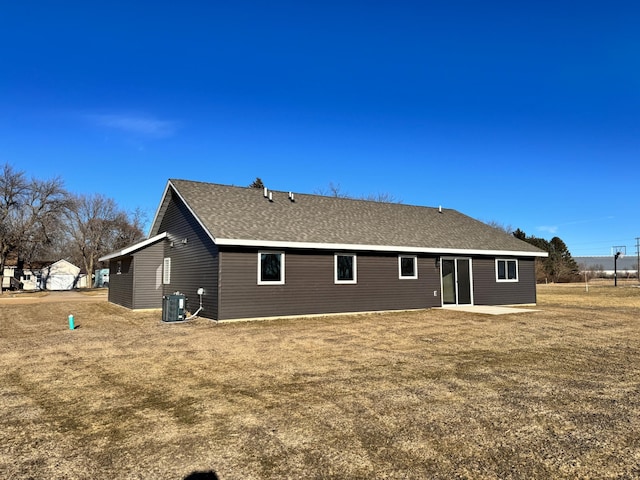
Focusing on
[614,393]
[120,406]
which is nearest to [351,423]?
[120,406]

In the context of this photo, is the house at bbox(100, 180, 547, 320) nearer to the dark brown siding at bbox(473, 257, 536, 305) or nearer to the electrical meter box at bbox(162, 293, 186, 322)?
the dark brown siding at bbox(473, 257, 536, 305)

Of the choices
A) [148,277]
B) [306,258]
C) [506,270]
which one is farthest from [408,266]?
[148,277]

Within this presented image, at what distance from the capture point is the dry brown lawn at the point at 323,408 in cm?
353

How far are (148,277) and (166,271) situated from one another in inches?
31.7

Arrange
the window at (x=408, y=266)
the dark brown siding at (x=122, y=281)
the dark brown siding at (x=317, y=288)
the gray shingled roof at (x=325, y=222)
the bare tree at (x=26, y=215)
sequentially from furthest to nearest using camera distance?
→ the bare tree at (x=26, y=215)
the dark brown siding at (x=122, y=281)
the window at (x=408, y=266)
the gray shingled roof at (x=325, y=222)
the dark brown siding at (x=317, y=288)

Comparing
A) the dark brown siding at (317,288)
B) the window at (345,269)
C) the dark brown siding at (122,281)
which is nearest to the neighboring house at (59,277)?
the dark brown siding at (122,281)

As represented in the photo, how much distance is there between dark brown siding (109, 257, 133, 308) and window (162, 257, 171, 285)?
1.39 m

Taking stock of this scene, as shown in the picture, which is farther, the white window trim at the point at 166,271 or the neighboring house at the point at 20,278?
the neighboring house at the point at 20,278

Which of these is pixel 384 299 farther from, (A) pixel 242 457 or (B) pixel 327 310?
(A) pixel 242 457

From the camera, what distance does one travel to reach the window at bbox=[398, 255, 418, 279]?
17375 millimetres

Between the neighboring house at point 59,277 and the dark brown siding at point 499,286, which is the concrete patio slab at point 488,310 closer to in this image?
the dark brown siding at point 499,286

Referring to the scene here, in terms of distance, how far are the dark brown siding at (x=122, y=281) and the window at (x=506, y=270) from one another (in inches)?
670

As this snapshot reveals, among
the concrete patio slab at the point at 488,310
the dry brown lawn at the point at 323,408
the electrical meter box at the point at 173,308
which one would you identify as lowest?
the dry brown lawn at the point at 323,408

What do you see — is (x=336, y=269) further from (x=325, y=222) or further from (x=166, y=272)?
(x=166, y=272)
